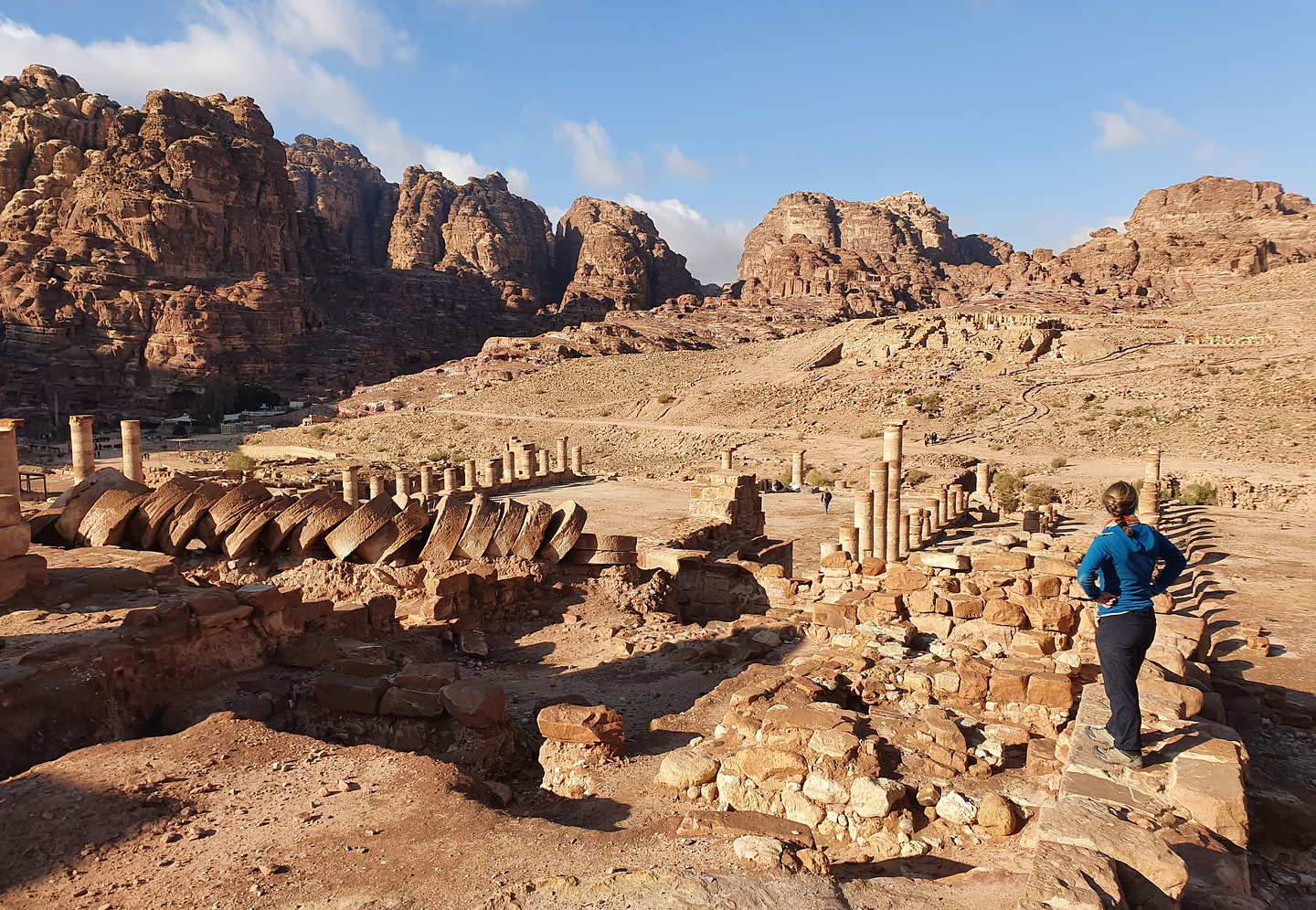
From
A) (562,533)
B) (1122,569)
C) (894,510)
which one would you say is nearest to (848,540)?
(894,510)

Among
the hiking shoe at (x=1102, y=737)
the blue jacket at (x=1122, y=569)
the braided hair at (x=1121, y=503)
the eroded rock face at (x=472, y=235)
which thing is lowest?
the hiking shoe at (x=1102, y=737)

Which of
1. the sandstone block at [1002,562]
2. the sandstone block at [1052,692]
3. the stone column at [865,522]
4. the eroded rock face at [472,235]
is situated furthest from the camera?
the eroded rock face at [472,235]

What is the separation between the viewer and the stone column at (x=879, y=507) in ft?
55.5

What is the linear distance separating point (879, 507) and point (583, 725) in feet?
42.1

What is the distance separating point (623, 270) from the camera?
108750 millimetres

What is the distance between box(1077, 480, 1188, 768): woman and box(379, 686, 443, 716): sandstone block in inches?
187

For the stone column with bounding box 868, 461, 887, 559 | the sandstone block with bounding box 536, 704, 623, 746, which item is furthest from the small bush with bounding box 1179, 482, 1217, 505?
the sandstone block with bounding box 536, 704, 623, 746

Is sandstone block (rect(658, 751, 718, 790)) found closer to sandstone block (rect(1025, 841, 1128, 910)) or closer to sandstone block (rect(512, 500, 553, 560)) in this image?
sandstone block (rect(1025, 841, 1128, 910))

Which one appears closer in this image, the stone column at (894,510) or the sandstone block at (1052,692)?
the sandstone block at (1052,692)

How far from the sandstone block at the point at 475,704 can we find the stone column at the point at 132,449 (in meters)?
18.2

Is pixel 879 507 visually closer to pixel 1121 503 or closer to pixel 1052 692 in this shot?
pixel 1052 692

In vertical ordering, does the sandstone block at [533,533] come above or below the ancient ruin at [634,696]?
above

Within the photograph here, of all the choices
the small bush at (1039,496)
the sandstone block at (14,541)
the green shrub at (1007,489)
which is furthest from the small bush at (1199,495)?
the sandstone block at (14,541)

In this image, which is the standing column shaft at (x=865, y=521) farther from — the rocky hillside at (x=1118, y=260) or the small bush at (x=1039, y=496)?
the rocky hillside at (x=1118, y=260)
